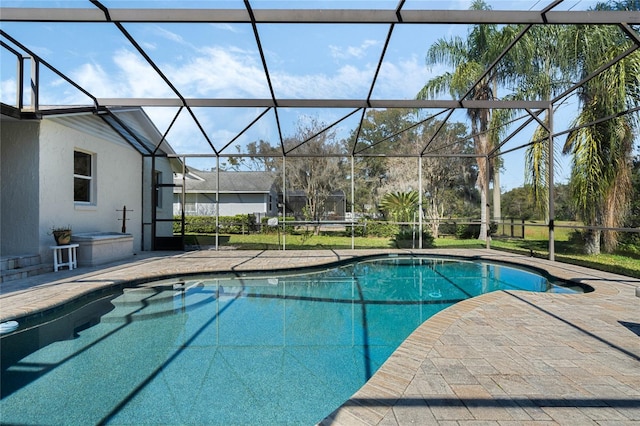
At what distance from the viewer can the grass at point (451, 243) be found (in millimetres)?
8914

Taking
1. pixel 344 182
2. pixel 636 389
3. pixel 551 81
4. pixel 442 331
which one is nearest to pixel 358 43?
pixel 442 331

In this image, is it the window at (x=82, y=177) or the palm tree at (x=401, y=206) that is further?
the palm tree at (x=401, y=206)

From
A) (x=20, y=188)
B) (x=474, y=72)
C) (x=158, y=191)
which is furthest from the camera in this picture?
(x=474, y=72)

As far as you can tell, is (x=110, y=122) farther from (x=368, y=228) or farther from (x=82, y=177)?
(x=368, y=228)

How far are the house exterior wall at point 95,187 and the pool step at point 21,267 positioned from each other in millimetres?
213

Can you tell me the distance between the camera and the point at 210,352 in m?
3.37

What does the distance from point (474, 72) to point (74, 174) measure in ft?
41.4

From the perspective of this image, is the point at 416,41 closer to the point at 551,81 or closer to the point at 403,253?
the point at 403,253

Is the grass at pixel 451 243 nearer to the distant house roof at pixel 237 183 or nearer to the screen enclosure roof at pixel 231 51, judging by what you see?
the screen enclosure roof at pixel 231 51

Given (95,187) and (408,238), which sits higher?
(95,187)

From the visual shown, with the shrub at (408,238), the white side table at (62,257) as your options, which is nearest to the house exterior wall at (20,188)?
the white side table at (62,257)

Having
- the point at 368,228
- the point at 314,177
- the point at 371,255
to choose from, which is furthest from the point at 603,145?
the point at 314,177

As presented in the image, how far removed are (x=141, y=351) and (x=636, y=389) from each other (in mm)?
4099

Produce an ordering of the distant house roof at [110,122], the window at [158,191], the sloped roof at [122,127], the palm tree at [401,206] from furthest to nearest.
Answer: the palm tree at [401,206]
the window at [158,191]
the sloped roof at [122,127]
the distant house roof at [110,122]
